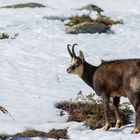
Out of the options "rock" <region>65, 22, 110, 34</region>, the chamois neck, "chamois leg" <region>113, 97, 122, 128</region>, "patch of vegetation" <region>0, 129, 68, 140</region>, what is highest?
→ the chamois neck

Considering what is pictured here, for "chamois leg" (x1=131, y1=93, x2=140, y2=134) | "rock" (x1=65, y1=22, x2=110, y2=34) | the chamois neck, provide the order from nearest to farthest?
"chamois leg" (x1=131, y1=93, x2=140, y2=134) → the chamois neck → "rock" (x1=65, y1=22, x2=110, y2=34)

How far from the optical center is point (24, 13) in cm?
2730

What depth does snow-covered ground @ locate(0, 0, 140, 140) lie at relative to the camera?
11.7m

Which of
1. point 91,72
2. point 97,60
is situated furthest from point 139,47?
point 91,72

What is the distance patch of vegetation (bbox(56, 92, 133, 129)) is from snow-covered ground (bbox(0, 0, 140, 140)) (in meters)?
0.25

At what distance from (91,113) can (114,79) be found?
1841mm

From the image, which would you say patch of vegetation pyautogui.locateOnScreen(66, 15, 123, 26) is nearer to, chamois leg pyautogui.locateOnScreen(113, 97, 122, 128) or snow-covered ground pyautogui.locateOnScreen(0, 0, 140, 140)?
snow-covered ground pyautogui.locateOnScreen(0, 0, 140, 140)

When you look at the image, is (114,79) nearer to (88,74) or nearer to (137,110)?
(137,110)

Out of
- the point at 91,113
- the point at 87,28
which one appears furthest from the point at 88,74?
the point at 87,28

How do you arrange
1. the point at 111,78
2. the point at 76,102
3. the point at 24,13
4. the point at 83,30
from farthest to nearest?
1. the point at 24,13
2. the point at 83,30
3. the point at 76,102
4. the point at 111,78

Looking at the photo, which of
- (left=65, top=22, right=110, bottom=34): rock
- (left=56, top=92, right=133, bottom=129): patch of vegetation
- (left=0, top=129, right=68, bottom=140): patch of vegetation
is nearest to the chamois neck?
(left=56, top=92, right=133, bottom=129): patch of vegetation

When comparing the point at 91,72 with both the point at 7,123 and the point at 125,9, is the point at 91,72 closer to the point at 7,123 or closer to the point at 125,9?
the point at 7,123

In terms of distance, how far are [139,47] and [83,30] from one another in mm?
3037

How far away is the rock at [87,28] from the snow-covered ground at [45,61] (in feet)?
1.36
